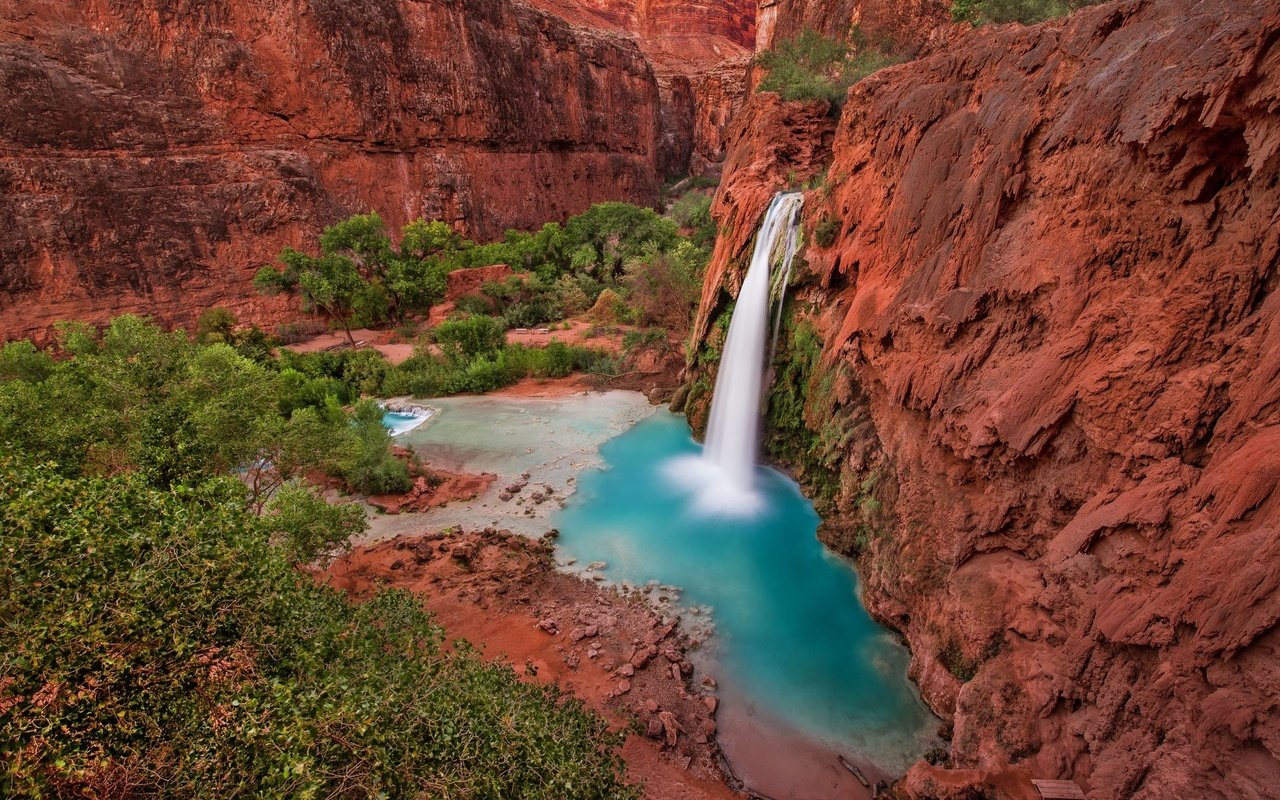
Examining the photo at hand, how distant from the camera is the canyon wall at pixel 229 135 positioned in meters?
23.9

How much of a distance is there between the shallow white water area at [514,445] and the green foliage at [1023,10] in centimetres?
1548

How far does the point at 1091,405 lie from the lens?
6070 mm

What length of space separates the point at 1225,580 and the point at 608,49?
173ft

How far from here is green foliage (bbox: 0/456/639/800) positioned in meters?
3.17

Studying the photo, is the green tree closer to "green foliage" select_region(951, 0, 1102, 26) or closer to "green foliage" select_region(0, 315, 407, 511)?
"green foliage" select_region(0, 315, 407, 511)

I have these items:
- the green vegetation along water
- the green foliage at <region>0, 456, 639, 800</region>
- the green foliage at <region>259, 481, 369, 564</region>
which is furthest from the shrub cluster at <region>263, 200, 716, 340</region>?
the green foliage at <region>0, 456, 639, 800</region>

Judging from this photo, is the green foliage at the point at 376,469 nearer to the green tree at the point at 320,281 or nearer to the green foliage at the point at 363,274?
the green tree at the point at 320,281

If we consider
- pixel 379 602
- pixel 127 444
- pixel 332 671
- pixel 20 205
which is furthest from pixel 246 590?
pixel 20 205

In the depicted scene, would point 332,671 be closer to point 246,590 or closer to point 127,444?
point 246,590

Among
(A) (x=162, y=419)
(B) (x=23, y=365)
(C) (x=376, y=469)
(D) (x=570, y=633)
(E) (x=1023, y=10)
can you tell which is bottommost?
(D) (x=570, y=633)

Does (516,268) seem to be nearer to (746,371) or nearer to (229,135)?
(229,135)

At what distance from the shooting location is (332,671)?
432cm

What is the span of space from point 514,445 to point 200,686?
13.3 m

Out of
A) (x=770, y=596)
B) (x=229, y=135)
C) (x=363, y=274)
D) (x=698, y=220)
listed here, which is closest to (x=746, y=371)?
(x=770, y=596)
